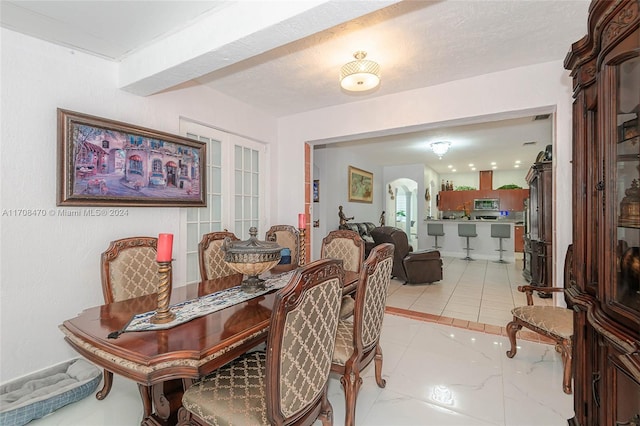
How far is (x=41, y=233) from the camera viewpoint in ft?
6.74

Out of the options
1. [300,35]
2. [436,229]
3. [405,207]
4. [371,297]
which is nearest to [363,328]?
[371,297]

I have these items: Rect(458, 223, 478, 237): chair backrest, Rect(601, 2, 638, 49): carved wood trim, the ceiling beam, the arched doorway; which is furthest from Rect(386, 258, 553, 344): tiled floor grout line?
the arched doorway

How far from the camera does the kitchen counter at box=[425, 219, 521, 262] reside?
23.2 feet

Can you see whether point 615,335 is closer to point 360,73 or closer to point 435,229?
point 360,73

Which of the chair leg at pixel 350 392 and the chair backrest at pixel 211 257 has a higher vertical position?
the chair backrest at pixel 211 257

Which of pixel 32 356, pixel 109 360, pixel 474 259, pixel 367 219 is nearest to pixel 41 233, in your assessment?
pixel 32 356

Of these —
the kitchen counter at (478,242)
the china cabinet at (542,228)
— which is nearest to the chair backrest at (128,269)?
the china cabinet at (542,228)

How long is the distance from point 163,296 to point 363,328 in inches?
40.0

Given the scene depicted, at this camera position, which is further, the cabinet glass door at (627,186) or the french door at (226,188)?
the french door at (226,188)

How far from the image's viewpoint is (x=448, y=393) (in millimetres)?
1951

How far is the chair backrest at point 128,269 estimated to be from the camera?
1932 millimetres

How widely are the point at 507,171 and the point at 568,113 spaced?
317 inches

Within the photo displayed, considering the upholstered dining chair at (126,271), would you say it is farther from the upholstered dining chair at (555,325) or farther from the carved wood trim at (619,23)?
the upholstered dining chair at (555,325)

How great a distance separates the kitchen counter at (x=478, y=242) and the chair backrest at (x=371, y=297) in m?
6.41
